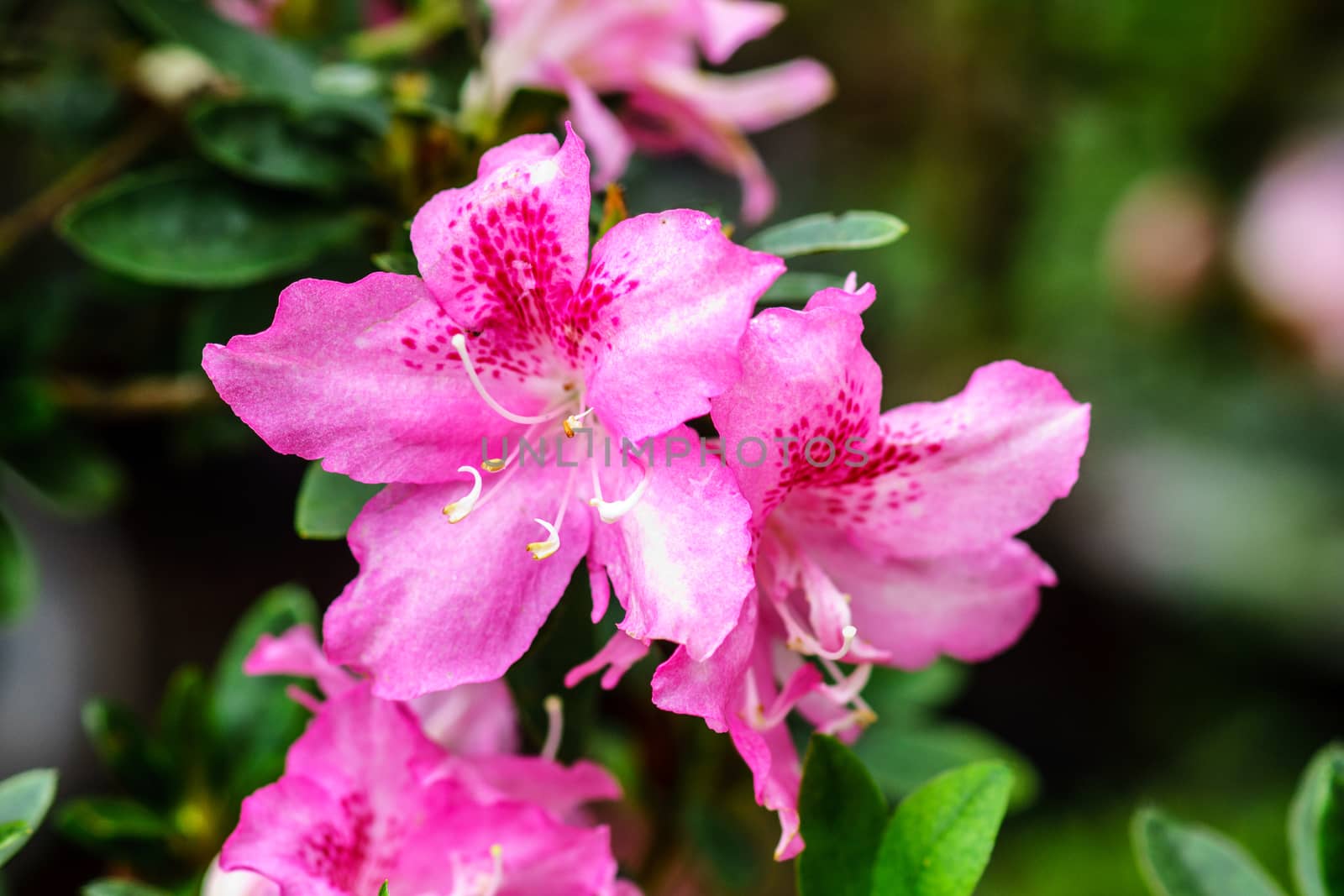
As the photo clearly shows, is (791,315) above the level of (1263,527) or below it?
above

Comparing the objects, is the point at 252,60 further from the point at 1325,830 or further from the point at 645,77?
the point at 1325,830

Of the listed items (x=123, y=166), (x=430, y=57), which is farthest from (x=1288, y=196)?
(x=123, y=166)

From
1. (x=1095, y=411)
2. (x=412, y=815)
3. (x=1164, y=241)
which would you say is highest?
(x=412, y=815)

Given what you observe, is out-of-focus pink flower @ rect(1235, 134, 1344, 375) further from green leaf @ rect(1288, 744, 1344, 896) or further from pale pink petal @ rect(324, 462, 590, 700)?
pale pink petal @ rect(324, 462, 590, 700)

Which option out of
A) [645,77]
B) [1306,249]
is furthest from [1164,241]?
[645,77]

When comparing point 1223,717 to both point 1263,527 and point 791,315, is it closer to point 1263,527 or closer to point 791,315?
point 1263,527

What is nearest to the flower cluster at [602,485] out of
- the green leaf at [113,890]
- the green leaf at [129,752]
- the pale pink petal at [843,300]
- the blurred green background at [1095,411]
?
the pale pink petal at [843,300]

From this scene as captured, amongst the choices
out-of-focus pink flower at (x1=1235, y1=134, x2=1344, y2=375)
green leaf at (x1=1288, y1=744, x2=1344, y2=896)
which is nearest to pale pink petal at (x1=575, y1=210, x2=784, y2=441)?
green leaf at (x1=1288, y1=744, x2=1344, y2=896)
